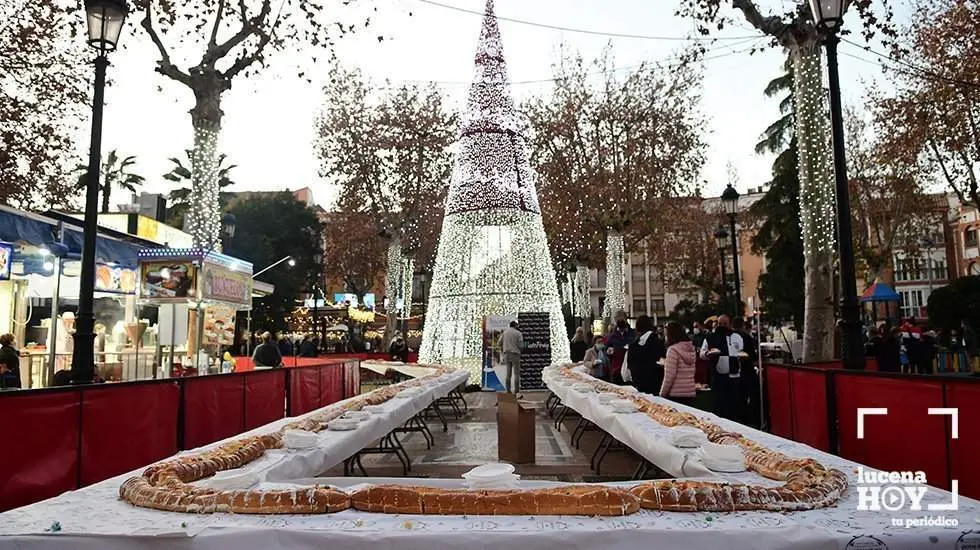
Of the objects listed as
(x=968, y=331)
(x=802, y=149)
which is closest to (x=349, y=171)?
(x=802, y=149)

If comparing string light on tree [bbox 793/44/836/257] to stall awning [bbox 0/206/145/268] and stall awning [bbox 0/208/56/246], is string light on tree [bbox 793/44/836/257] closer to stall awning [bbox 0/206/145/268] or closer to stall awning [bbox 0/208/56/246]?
stall awning [bbox 0/206/145/268]

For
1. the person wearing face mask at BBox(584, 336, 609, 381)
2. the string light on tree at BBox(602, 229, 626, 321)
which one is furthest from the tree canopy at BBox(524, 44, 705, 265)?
the person wearing face mask at BBox(584, 336, 609, 381)

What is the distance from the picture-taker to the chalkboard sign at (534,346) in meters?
17.6

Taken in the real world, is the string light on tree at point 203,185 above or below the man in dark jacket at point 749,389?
above

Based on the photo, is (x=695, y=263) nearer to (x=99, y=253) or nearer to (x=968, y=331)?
(x=968, y=331)

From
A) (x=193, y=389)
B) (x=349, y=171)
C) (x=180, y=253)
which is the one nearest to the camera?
(x=193, y=389)

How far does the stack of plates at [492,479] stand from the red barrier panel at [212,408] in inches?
195

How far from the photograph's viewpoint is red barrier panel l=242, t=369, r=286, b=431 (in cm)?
886

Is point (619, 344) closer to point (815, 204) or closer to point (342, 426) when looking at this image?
point (815, 204)

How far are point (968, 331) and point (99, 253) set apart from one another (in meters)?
22.4

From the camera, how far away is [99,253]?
1323 centimetres

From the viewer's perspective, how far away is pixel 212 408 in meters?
7.64

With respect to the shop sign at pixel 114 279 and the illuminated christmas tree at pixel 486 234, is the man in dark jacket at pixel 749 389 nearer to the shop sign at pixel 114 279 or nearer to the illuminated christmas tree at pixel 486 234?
the illuminated christmas tree at pixel 486 234

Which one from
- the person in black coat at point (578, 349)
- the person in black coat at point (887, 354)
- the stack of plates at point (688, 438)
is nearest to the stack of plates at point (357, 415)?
the stack of plates at point (688, 438)
